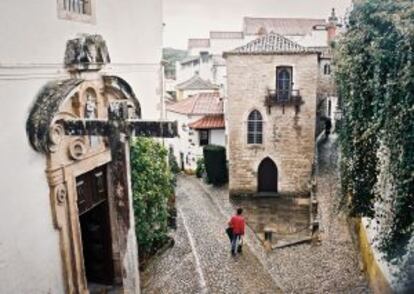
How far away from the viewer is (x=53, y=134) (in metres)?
6.73

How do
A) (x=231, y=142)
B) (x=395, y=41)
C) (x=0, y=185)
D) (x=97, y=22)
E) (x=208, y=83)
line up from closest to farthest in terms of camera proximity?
(x=0, y=185)
(x=395, y=41)
(x=97, y=22)
(x=231, y=142)
(x=208, y=83)

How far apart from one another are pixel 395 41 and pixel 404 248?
331 centimetres

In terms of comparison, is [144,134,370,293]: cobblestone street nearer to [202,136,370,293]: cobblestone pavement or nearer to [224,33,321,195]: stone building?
[202,136,370,293]: cobblestone pavement

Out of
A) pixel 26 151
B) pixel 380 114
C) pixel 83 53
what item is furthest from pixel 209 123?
pixel 26 151

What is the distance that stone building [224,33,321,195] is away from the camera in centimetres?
1955

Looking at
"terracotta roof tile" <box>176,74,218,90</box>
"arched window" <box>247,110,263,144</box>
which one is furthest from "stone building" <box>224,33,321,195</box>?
"terracotta roof tile" <box>176,74,218,90</box>

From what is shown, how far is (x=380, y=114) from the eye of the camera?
22.8 feet

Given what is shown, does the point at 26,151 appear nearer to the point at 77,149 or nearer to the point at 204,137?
the point at 77,149

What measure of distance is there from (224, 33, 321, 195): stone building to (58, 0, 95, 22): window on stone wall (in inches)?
465

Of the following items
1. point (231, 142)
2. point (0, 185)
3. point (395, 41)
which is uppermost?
point (395, 41)

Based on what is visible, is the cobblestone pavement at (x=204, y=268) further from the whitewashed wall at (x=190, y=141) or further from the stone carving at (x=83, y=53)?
the whitewashed wall at (x=190, y=141)

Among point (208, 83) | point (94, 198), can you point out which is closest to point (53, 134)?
point (94, 198)

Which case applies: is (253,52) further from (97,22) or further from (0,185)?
(0,185)

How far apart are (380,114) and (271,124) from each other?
1338 cm
